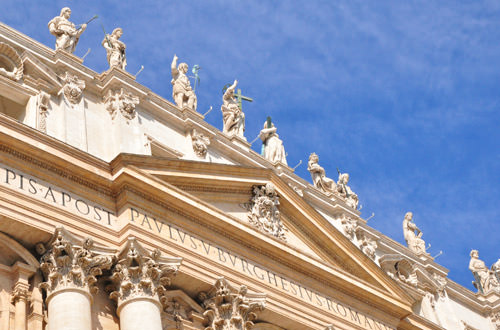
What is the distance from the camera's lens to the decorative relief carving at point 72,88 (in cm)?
2295

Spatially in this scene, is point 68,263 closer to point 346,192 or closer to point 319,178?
point 319,178

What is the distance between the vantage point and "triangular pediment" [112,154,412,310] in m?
22.4

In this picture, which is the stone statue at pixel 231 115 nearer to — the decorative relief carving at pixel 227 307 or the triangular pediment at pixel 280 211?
the triangular pediment at pixel 280 211

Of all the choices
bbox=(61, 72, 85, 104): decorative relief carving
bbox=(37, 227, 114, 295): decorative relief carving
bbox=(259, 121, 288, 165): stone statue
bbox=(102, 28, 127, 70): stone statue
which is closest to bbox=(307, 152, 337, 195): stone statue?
bbox=(259, 121, 288, 165): stone statue

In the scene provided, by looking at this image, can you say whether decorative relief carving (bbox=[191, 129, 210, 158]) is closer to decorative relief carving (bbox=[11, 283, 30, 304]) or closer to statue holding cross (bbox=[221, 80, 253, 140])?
statue holding cross (bbox=[221, 80, 253, 140])

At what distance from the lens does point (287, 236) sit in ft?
83.8

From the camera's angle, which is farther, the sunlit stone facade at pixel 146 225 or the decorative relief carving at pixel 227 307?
the decorative relief carving at pixel 227 307

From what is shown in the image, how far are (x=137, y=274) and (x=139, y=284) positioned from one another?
0.27 m

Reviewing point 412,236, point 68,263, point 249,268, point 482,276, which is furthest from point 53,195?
point 482,276

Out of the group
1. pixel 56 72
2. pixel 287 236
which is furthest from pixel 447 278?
pixel 56 72

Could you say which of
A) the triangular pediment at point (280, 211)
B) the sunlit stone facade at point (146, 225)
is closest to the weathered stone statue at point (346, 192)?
the sunlit stone facade at point (146, 225)

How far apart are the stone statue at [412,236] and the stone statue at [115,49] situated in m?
13.9

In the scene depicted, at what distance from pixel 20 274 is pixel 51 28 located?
8747mm

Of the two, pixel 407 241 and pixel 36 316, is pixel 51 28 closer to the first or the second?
pixel 36 316
